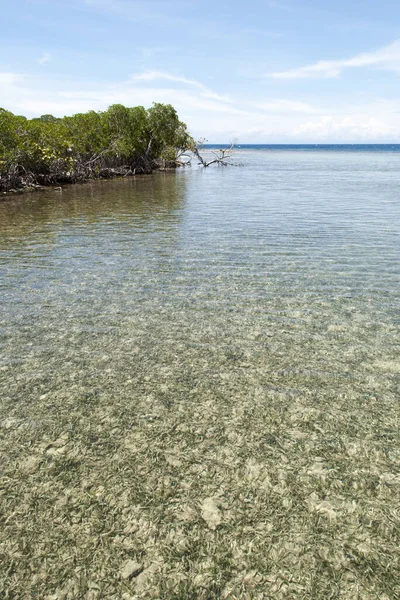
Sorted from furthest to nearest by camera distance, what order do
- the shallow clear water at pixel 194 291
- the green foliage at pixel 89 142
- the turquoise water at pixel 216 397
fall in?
the green foliage at pixel 89 142, the shallow clear water at pixel 194 291, the turquoise water at pixel 216 397

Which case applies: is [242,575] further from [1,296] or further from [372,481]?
[1,296]

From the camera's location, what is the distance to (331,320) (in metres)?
10.1

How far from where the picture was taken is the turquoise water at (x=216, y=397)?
4.56 meters

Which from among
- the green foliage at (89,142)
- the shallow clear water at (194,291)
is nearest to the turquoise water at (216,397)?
the shallow clear water at (194,291)

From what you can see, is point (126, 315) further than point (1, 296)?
No

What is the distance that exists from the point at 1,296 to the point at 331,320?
9676 millimetres

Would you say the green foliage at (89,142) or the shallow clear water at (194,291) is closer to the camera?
the shallow clear water at (194,291)

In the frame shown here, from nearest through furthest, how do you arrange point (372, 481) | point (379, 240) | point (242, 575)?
point (242, 575) → point (372, 481) → point (379, 240)

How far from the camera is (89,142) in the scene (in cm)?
4856

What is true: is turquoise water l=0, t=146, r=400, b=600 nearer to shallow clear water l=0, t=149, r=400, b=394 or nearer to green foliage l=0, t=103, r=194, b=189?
shallow clear water l=0, t=149, r=400, b=394

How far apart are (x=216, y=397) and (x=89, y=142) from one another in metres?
48.8

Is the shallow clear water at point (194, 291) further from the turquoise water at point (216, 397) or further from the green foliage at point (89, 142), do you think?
the green foliage at point (89, 142)

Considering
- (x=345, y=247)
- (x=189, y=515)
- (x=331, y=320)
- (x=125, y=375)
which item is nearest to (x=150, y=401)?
(x=125, y=375)

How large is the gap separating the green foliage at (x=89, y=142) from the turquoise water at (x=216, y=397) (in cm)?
2506
